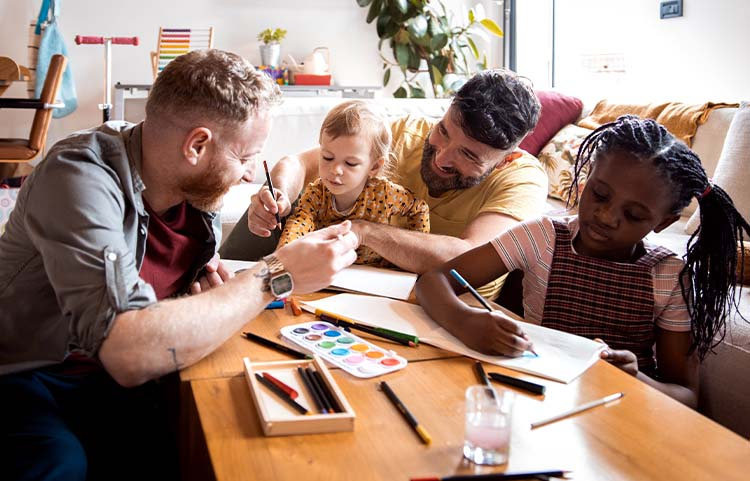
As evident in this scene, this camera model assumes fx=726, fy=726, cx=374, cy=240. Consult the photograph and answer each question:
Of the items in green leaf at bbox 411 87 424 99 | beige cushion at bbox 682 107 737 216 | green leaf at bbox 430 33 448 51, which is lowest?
beige cushion at bbox 682 107 737 216

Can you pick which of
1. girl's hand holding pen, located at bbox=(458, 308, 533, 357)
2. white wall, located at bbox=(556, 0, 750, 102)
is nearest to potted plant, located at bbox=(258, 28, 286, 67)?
white wall, located at bbox=(556, 0, 750, 102)

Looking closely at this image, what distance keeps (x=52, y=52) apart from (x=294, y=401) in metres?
5.17

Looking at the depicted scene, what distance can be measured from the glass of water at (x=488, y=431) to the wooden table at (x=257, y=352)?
0.29 metres

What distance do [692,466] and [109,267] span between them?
839 mm

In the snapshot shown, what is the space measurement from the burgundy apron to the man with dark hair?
11.4 inches

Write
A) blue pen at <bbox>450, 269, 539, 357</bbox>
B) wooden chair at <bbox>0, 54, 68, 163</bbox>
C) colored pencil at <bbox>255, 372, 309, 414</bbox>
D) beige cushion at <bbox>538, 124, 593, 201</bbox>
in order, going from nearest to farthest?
colored pencil at <bbox>255, 372, 309, 414</bbox>
blue pen at <bbox>450, 269, 539, 357</bbox>
beige cushion at <bbox>538, 124, 593, 201</bbox>
wooden chair at <bbox>0, 54, 68, 163</bbox>

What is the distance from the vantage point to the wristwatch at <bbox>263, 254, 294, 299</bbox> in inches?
49.0

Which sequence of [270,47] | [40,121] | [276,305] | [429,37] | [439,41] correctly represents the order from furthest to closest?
1. [270,47]
2. [429,37]
3. [439,41]
4. [40,121]
5. [276,305]

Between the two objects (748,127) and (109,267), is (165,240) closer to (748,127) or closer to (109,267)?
(109,267)

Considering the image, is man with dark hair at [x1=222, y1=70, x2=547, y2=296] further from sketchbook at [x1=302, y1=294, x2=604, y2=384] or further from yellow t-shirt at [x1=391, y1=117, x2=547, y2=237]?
sketchbook at [x1=302, y1=294, x2=604, y2=384]

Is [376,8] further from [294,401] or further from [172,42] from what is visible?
[294,401]

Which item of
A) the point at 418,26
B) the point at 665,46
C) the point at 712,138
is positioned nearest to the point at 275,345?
the point at 712,138

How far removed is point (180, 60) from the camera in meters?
1.31

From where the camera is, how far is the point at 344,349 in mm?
1189
